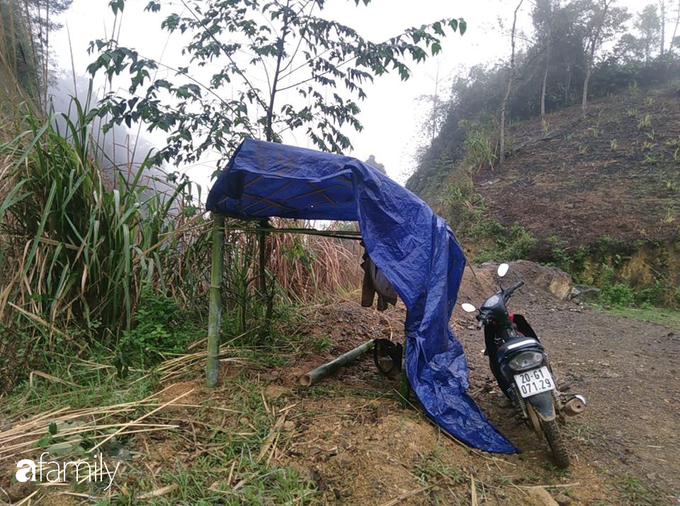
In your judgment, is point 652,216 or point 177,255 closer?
point 177,255

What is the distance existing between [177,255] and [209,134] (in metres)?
0.92

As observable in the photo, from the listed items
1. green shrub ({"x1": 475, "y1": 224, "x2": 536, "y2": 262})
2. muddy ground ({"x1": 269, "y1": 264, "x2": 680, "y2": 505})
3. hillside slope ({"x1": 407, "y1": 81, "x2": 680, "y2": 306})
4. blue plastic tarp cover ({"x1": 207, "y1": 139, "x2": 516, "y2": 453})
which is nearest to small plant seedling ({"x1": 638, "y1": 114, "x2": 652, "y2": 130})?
hillside slope ({"x1": 407, "y1": 81, "x2": 680, "y2": 306})

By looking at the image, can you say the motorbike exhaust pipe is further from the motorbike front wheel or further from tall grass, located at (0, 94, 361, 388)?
tall grass, located at (0, 94, 361, 388)

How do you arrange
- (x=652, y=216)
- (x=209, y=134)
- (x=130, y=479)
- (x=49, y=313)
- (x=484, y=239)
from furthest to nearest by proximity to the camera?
(x=484, y=239), (x=652, y=216), (x=209, y=134), (x=49, y=313), (x=130, y=479)

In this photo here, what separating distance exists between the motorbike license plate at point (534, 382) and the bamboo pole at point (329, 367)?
1.07m

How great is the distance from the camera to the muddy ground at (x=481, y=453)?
1.59 metres

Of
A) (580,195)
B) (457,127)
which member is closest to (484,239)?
(580,195)

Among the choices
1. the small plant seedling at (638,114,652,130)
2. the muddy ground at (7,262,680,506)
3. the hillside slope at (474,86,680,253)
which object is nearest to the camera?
the muddy ground at (7,262,680,506)

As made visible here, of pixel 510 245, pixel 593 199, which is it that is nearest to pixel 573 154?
pixel 593 199

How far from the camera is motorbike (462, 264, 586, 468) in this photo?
179 centimetres

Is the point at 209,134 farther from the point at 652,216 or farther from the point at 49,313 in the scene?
the point at 652,216

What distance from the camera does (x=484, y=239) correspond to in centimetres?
893

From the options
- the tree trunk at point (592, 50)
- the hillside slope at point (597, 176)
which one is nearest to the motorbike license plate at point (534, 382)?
the hillside slope at point (597, 176)

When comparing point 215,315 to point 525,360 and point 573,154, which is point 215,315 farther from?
point 573,154
